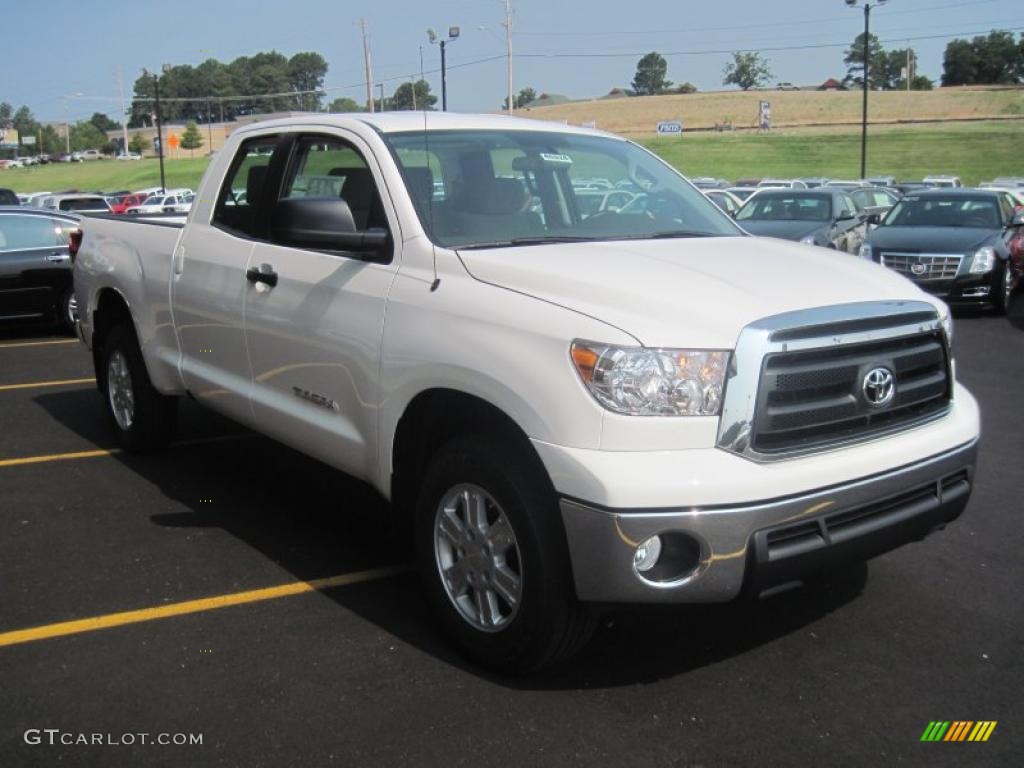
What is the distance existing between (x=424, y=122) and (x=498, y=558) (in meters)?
2.10

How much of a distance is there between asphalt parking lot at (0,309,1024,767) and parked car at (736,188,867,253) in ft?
34.2

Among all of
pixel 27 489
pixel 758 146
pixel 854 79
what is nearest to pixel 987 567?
pixel 27 489

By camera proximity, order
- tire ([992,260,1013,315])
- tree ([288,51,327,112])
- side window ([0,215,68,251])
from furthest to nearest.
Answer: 1. tree ([288,51,327,112])
2. tire ([992,260,1013,315])
3. side window ([0,215,68,251])

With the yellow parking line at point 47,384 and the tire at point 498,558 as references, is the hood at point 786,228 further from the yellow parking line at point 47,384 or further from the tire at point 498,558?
the tire at point 498,558

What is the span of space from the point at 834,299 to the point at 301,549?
A: 2.78m

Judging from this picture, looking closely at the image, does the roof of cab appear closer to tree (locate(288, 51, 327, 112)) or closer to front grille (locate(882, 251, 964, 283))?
front grille (locate(882, 251, 964, 283))

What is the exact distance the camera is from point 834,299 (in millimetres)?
3463

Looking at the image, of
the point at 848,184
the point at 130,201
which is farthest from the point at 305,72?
the point at 848,184

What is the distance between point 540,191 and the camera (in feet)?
14.7

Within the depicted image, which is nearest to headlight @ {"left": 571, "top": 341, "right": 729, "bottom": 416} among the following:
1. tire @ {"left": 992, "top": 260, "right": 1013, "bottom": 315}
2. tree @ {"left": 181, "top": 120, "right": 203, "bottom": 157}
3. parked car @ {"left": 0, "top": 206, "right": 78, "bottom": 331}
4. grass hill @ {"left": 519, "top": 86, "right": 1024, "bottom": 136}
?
parked car @ {"left": 0, "top": 206, "right": 78, "bottom": 331}

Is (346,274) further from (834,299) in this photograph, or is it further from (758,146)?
(758,146)

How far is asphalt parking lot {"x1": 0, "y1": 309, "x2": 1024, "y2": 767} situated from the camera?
10.4ft

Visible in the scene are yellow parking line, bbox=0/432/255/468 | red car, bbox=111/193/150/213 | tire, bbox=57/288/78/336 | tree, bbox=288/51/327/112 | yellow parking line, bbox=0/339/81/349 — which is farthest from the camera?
tree, bbox=288/51/327/112

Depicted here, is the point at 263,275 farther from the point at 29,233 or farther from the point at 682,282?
the point at 29,233
